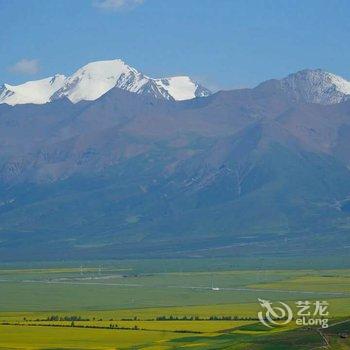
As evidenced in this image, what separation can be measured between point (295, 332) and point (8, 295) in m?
71.9

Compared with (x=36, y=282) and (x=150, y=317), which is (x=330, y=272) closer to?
(x=36, y=282)

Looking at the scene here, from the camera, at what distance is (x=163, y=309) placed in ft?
430

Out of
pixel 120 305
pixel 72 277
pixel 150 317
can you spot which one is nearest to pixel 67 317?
pixel 150 317

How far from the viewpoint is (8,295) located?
153625 millimetres

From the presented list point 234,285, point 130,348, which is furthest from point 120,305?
point 130,348

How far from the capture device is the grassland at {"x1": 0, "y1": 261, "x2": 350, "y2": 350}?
301ft

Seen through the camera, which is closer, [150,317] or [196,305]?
[150,317]

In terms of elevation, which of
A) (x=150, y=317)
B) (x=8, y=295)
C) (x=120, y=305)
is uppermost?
(x=8, y=295)

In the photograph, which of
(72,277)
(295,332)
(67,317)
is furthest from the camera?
(72,277)

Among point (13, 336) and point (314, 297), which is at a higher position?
point (314, 297)

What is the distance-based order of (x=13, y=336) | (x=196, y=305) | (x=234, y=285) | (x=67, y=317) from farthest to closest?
(x=234, y=285)
(x=196, y=305)
(x=67, y=317)
(x=13, y=336)

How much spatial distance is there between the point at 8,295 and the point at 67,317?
3451cm

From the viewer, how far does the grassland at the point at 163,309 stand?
91750 mm

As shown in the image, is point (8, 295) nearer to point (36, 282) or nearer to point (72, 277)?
point (36, 282)
